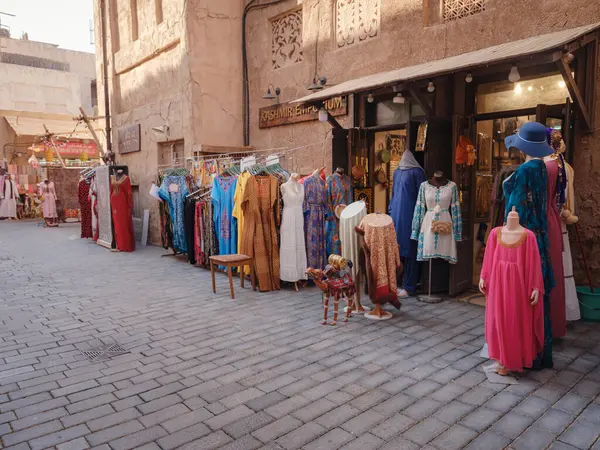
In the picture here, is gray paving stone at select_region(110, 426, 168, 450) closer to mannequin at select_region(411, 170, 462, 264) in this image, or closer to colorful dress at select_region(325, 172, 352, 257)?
mannequin at select_region(411, 170, 462, 264)

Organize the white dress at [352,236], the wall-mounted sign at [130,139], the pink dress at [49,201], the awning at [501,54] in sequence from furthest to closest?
the pink dress at [49,201]
the wall-mounted sign at [130,139]
the white dress at [352,236]
the awning at [501,54]

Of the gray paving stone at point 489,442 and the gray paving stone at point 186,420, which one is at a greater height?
the gray paving stone at point 186,420

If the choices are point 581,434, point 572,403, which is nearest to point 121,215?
point 572,403

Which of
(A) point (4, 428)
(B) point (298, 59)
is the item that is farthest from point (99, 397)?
(B) point (298, 59)

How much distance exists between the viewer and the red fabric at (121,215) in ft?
34.1

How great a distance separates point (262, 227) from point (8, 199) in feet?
55.5

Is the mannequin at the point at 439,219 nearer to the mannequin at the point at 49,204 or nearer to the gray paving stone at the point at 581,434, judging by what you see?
the gray paving stone at the point at 581,434

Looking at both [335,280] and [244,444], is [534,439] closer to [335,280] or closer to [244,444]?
[244,444]

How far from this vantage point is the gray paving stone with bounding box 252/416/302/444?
110 inches

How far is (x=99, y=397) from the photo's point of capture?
3.37m

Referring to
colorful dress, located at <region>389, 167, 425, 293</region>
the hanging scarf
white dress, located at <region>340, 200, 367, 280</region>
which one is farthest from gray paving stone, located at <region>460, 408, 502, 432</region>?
the hanging scarf

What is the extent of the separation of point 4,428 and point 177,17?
8.85 metres

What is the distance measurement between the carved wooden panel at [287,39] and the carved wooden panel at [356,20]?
1.10 meters

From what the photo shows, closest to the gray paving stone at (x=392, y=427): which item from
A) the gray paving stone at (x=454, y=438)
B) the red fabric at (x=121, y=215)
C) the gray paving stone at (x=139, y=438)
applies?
the gray paving stone at (x=454, y=438)
